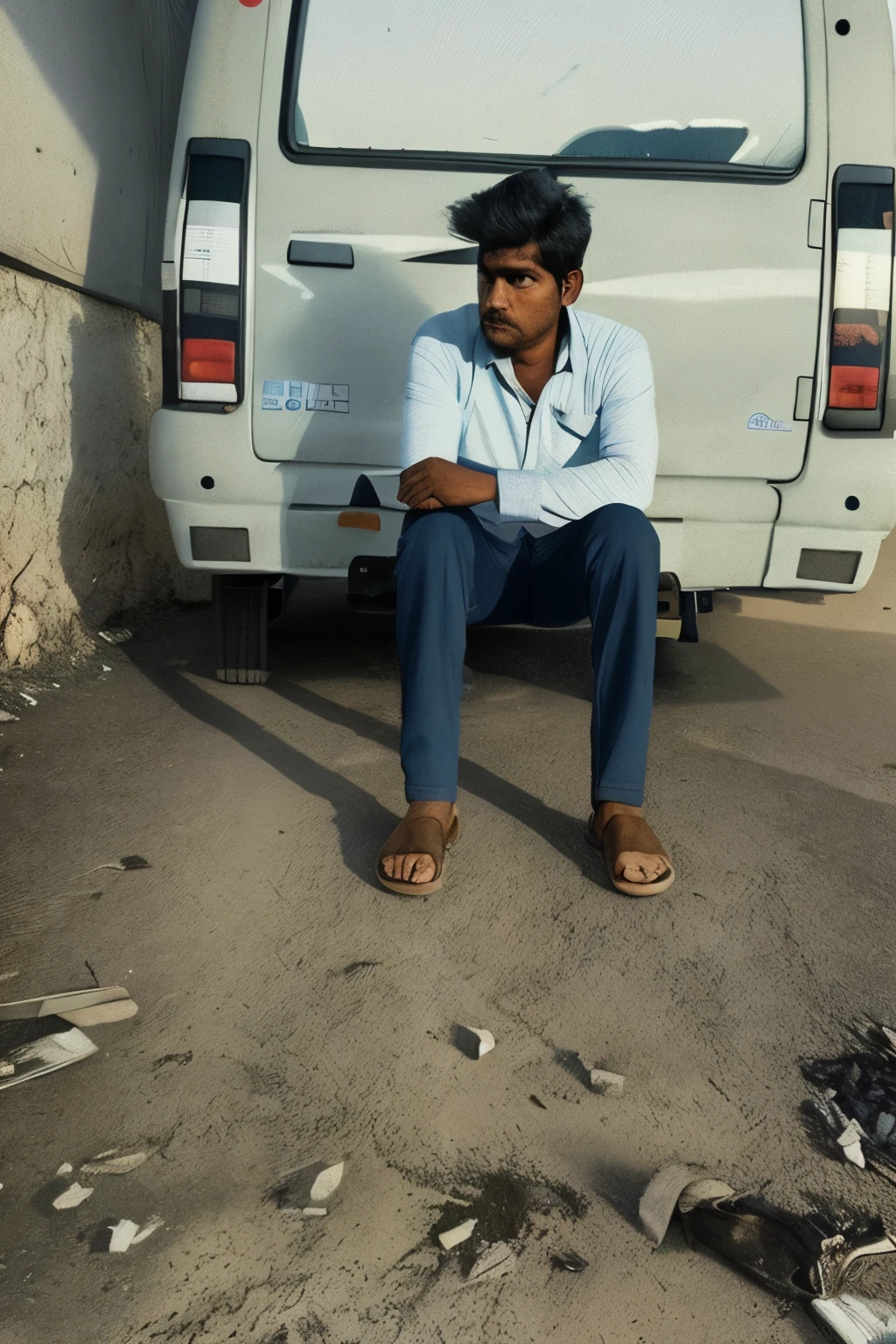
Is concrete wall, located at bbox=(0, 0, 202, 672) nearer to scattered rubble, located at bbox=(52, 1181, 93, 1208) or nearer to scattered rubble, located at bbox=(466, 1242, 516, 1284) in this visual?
scattered rubble, located at bbox=(52, 1181, 93, 1208)

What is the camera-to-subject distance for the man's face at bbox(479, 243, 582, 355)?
2.79 meters

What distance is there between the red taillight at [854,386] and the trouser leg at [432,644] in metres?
1.28

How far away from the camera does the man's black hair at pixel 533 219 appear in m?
2.72

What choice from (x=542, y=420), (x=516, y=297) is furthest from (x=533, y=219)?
(x=542, y=420)

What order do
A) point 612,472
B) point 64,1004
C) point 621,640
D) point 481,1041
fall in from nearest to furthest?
1. point 481,1041
2. point 64,1004
3. point 621,640
4. point 612,472

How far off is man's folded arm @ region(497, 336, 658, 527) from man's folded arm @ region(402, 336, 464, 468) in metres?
0.19

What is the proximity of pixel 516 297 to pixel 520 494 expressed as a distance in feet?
1.57

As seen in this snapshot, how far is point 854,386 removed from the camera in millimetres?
3311

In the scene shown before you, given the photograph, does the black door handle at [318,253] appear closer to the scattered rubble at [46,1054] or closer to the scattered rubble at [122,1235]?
the scattered rubble at [46,1054]

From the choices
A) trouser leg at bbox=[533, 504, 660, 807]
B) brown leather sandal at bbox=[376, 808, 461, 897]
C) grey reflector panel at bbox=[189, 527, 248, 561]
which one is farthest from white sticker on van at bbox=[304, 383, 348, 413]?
brown leather sandal at bbox=[376, 808, 461, 897]

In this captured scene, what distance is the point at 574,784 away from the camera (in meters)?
3.29

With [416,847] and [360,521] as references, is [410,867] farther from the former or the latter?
[360,521]

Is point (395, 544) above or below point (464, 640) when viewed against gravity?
above

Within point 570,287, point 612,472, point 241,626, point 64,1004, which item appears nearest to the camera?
point 64,1004
